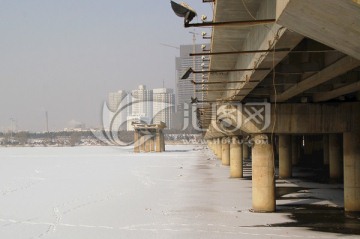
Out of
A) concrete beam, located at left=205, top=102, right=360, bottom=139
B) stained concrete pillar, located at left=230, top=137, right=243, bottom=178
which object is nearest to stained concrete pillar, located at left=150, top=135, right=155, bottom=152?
stained concrete pillar, located at left=230, top=137, right=243, bottom=178

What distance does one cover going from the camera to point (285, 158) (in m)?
43.6

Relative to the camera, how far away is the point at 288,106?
22.7m

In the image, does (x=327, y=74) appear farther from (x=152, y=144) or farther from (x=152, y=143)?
(x=152, y=143)

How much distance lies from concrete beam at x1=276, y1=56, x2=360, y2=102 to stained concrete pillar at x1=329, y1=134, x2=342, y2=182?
2213 centimetres

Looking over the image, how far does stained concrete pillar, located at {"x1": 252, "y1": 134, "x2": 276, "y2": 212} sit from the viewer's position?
72.1ft

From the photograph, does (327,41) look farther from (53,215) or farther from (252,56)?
(53,215)

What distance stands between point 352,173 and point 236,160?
70.1ft

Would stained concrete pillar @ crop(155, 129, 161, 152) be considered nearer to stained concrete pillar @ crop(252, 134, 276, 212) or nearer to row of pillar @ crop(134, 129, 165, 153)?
row of pillar @ crop(134, 129, 165, 153)

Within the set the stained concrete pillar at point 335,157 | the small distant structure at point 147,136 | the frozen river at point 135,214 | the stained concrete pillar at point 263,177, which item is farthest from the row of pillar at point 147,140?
the stained concrete pillar at point 263,177

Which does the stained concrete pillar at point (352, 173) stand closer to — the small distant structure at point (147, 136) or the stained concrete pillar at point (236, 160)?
the stained concrete pillar at point (236, 160)

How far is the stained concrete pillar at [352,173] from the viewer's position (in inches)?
846

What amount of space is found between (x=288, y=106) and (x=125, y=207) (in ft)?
29.5

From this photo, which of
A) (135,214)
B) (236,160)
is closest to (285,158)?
(236,160)

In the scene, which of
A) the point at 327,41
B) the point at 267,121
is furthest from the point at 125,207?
the point at 327,41
